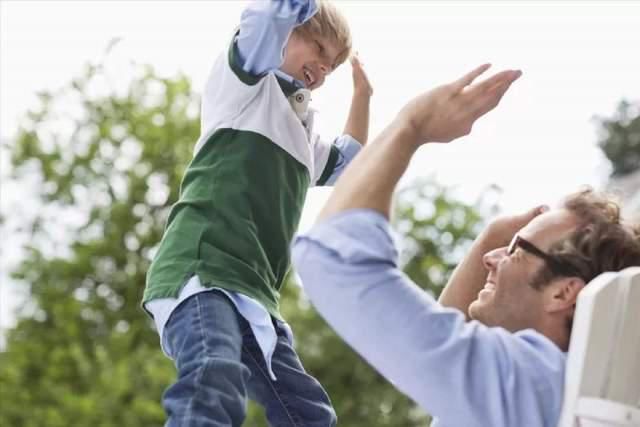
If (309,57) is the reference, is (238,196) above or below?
below

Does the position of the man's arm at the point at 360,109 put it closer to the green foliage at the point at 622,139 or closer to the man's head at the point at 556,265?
the man's head at the point at 556,265

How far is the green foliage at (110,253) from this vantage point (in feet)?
16.9

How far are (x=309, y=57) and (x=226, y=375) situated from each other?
425 mm

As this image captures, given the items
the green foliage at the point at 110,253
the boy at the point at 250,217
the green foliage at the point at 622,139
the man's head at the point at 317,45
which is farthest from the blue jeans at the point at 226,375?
the green foliage at the point at 622,139

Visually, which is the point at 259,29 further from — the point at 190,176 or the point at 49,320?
the point at 49,320

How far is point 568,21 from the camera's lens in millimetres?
5020

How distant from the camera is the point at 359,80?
5.67 feet

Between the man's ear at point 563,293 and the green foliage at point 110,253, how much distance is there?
3660mm

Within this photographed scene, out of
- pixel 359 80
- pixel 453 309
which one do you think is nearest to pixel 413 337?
pixel 453 309

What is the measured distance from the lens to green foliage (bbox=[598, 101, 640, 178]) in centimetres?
891

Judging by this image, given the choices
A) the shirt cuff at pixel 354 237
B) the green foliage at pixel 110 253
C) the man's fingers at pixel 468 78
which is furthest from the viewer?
the green foliage at pixel 110 253

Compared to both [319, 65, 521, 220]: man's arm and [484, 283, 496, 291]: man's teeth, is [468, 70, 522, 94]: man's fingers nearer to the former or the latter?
[319, 65, 521, 220]: man's arm

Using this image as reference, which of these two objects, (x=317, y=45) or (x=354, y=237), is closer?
(x=354, y=237)

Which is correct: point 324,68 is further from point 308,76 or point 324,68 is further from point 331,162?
point 331,162
